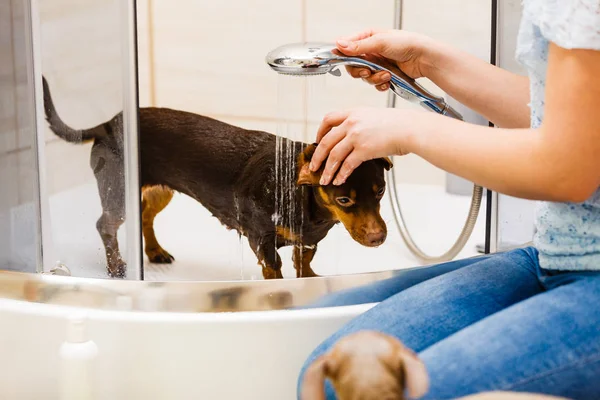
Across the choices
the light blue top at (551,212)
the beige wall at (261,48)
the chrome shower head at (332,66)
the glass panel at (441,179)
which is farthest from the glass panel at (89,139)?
the light blue top at (551,212)

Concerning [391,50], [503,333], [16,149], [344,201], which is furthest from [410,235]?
[16,149]

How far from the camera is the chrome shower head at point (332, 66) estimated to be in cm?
123

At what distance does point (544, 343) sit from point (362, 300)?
0.39 m

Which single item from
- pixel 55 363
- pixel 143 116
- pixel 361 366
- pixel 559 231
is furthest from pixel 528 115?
pixel 55 363

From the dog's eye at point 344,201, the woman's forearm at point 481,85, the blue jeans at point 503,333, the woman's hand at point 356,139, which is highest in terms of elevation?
the woman's forearm at point 481,85

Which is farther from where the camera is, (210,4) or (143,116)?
(210,4)

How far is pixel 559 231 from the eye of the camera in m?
0.99

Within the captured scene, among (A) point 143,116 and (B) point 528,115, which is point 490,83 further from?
(A) point 143,116

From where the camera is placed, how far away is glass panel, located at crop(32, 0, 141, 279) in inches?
50.1

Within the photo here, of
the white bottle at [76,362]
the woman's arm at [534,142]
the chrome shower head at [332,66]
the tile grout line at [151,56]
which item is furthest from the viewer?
the tile grout line at [151,56]

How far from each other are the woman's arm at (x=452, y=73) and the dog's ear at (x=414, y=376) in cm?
49

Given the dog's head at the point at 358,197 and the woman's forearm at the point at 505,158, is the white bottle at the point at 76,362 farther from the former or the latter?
the woman's forearm at the point at 505,158

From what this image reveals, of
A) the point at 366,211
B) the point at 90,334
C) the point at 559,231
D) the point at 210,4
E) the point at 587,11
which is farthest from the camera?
the point at 210,4

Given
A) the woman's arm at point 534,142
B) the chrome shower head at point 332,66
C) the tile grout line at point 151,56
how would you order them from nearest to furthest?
1. the woman's arm at point 534,142
2. the chrome shower head at point 332,66
3. the tile grout line at point 151,56
